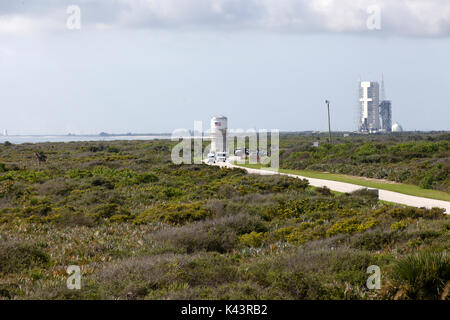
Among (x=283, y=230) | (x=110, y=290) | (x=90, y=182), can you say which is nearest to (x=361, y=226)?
(x=283, y=230)

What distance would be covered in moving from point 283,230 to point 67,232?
525cm

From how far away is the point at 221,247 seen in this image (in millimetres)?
9633

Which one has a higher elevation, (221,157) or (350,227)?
(221,157)

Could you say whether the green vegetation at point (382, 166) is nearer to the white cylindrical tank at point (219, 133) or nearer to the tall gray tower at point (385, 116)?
the white cylindrical tank at point (219, 133)

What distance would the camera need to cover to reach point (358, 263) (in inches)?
268

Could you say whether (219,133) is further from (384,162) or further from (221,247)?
(221,247)

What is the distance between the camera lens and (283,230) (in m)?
10.8

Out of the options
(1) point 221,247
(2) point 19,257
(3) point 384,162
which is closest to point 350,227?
(1) point 221,247

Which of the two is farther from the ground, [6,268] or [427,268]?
[427,268]

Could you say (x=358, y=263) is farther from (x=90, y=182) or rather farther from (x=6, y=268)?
(x=90, y=182)

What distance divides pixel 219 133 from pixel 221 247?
126ft
